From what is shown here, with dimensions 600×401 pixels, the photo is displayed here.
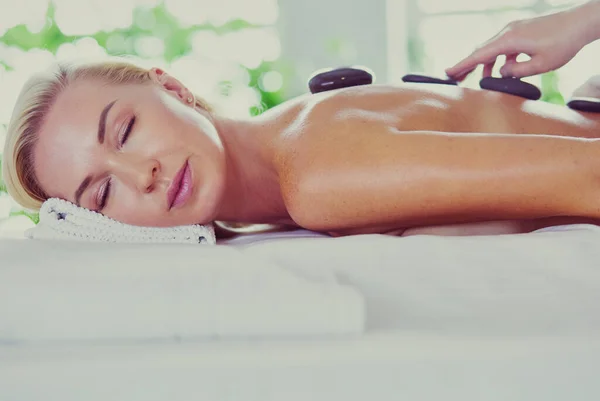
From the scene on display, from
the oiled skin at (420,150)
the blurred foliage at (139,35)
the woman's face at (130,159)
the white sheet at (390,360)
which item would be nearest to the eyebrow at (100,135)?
the woman's face at (130,159)

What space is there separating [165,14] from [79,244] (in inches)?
85.7

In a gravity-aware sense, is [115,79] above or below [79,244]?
above

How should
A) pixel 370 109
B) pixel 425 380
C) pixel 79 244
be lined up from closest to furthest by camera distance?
1. pixel 425 380
2. pixel 79 244
3. pixel 370 109

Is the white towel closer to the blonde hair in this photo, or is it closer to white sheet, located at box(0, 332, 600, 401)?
white sheet, located at box(0, 332, 600, 401)

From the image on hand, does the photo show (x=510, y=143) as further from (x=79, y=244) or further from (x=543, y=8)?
(x=543, y=8)

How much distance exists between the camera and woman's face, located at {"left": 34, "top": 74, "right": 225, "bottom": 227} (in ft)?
3.39

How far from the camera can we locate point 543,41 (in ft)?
4.05

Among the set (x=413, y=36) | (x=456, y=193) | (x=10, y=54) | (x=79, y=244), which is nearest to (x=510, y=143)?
(x=456, y=193)

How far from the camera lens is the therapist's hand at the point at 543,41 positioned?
1218mm

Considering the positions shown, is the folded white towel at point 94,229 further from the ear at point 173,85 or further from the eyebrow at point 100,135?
the ear at point 173,85

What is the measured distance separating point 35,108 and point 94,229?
0.28m

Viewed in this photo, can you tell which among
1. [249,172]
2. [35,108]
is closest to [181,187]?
[249,172]

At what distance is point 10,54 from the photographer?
2.78 m

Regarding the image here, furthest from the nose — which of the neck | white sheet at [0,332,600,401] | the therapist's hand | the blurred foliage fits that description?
the blurred foliage
